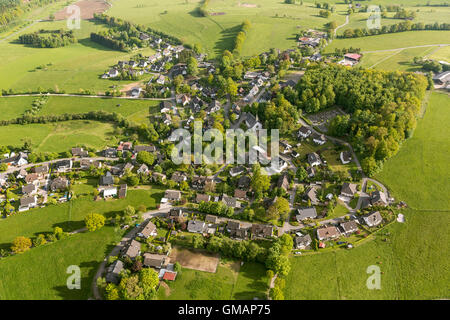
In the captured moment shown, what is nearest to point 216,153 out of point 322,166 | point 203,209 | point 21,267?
point 203,209

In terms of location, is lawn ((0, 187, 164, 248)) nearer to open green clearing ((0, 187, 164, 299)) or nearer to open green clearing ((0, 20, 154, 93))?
open green clearing ((0, 187, 164, 299))

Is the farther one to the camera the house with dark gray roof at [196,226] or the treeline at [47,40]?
the treeline at [47,40]

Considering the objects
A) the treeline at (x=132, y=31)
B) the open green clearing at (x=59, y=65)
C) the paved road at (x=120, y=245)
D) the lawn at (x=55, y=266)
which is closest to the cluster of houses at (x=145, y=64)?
the open green clearing at (x=59, y=65)

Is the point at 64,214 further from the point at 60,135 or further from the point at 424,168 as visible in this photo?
the point at 424,168

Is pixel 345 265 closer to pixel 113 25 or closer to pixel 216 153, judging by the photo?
pixel 216 153

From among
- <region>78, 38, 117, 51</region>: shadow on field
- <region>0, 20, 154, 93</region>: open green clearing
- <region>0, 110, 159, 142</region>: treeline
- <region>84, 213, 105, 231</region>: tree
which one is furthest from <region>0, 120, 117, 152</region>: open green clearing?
<region>78, 38, 117, 51</region>: shadow on field

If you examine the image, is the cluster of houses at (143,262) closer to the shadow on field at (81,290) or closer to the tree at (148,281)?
the tree at (148,281)
